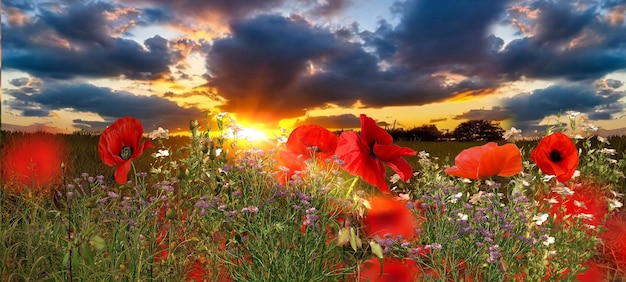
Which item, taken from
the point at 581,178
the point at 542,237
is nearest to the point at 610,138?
the point at 581,178

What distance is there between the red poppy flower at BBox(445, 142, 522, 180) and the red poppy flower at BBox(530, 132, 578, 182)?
419 mm

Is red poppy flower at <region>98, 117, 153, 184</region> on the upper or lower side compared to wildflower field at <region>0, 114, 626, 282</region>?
upper

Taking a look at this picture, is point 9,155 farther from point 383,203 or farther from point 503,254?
point 503,254

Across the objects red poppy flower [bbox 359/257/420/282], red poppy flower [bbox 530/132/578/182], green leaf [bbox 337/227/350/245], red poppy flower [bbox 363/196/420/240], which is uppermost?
red poppy flower [bbox 530/132/578/182]

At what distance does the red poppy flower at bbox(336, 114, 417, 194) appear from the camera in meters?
2.96

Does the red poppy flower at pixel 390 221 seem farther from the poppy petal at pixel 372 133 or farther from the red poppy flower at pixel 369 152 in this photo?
the poppy petal at pixel 372 133

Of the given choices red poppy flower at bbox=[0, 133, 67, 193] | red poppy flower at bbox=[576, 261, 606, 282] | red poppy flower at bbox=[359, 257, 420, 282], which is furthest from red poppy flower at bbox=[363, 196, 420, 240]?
red poppy flower at bbox=[0, 133, 67, 193]

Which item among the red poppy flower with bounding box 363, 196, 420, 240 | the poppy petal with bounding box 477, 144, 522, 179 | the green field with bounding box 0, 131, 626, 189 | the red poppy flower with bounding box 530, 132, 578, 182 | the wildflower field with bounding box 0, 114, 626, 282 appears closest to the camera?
the wildflower field with bounding box 0, 114, 626, 282

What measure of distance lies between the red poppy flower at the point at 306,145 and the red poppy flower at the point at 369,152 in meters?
0.12

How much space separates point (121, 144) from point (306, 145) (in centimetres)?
106

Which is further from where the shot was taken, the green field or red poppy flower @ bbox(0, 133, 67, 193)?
the green field

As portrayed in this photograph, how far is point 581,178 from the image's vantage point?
187 inches

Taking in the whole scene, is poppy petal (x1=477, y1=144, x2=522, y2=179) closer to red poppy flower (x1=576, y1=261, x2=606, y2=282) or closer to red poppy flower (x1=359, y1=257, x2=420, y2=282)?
red poppy flower (x1=359, y1=257, x2=420, y2=282)

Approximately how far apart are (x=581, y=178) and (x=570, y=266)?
68.2 inches
